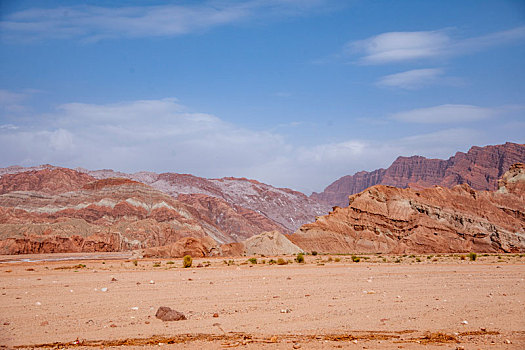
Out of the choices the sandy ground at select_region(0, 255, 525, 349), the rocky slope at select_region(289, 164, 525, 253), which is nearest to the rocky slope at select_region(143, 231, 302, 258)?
the rocky slope at select_region(289, 164, 525, 253)

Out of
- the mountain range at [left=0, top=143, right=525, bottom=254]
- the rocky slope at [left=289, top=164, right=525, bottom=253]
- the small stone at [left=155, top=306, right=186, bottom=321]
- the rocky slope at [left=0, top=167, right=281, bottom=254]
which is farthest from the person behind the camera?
the rocky slope at [left=0, top=167, right=281, bottom=254]

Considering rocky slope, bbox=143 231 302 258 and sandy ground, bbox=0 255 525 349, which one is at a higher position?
sandy ground, bbox=0 255 525 349

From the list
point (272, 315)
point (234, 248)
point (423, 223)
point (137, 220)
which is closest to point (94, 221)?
point (137, 220)

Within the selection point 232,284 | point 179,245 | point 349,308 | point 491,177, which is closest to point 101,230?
point 179,245

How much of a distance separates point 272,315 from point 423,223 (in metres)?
50.0

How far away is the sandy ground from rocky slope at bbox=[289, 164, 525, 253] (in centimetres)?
3754

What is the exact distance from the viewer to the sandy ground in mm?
10047

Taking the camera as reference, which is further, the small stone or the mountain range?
the mountain range

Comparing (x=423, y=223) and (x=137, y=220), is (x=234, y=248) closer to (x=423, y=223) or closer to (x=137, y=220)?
(x=423, y=223)

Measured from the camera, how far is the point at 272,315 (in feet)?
41.8

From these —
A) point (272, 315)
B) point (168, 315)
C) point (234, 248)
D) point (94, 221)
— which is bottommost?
point (234, 248)

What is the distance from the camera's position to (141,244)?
253 ft

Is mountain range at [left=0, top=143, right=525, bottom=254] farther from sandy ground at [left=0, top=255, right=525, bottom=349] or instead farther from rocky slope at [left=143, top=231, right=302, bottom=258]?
sandy ground at [left=0, top=255, right=525, bottom=349]

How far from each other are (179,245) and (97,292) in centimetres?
3575
